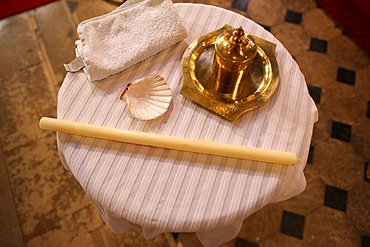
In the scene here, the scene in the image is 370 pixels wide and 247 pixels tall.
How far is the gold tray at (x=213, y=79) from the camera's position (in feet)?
2.76

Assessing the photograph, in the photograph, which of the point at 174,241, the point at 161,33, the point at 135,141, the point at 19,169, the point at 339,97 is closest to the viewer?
the point at 135,141

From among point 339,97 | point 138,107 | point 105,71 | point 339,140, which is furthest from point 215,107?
point 339,97

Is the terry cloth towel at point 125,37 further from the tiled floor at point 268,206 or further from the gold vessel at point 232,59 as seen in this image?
the tiled floor at point 268,206

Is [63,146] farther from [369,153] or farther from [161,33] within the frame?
[369,153]

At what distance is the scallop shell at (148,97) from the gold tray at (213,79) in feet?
0.18

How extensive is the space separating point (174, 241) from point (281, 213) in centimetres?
46

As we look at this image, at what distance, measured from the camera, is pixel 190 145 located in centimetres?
77

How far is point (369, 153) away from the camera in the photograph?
1.51m

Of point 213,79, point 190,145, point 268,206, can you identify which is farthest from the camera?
point 268,206

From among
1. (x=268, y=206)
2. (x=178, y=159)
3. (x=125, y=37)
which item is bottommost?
(x=268, y=206)

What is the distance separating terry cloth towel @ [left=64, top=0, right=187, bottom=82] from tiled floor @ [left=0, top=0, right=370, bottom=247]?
73 cm

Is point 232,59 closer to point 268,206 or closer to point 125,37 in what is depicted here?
point 125,37

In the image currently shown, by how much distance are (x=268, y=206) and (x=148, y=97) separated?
818 mm

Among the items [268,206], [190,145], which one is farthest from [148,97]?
[268,206]
